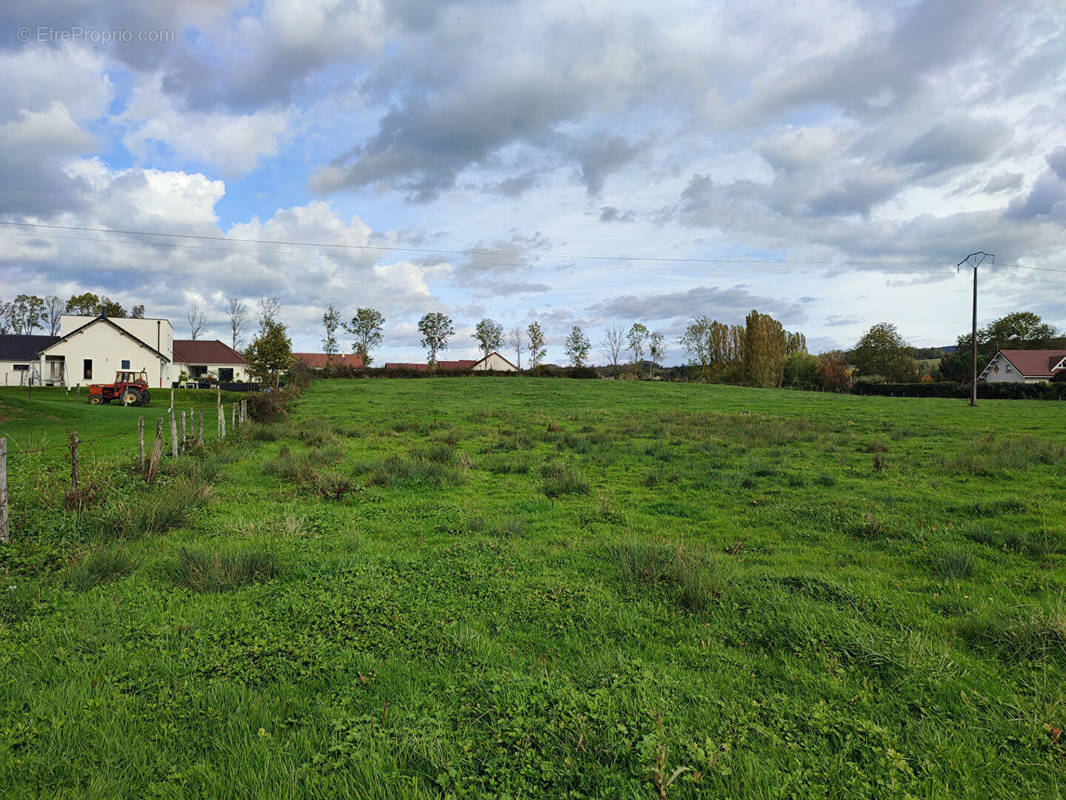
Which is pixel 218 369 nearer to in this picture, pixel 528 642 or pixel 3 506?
pixel 3 506

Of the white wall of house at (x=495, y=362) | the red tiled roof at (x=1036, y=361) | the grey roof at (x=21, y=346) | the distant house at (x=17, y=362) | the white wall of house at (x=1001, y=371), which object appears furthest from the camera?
the white wall of house at (x=495, y=362)

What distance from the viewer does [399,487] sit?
1085 cm

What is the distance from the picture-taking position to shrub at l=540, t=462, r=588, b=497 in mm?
10562

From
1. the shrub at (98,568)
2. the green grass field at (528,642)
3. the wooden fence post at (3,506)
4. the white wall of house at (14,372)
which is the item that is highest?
the white wall of house at (14,372)

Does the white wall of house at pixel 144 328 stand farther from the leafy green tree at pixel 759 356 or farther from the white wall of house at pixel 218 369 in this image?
the leafy green tree at pixel 759 356

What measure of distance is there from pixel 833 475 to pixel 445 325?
324ft

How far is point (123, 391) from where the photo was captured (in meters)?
36.1

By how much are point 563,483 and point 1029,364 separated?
9047 centimetres

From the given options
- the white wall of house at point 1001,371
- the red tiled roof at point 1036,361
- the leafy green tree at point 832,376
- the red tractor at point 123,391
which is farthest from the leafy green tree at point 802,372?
the red tractor at point 123,391

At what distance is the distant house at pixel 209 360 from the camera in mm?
80000

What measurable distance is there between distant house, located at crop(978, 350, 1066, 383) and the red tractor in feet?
316

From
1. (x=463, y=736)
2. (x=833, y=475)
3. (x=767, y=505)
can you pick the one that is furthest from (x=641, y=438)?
(x=463, y=736)

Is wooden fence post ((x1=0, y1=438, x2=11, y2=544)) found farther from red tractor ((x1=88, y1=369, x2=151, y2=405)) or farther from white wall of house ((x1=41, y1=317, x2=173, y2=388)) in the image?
white wall of house ((x1=41, y1=317, x2=173, y2=388))

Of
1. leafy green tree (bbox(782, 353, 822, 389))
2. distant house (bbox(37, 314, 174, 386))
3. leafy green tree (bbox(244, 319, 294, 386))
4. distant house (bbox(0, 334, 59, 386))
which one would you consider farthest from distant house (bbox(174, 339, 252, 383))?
leafy green tree (bbox(782, 353, 822, 389))
